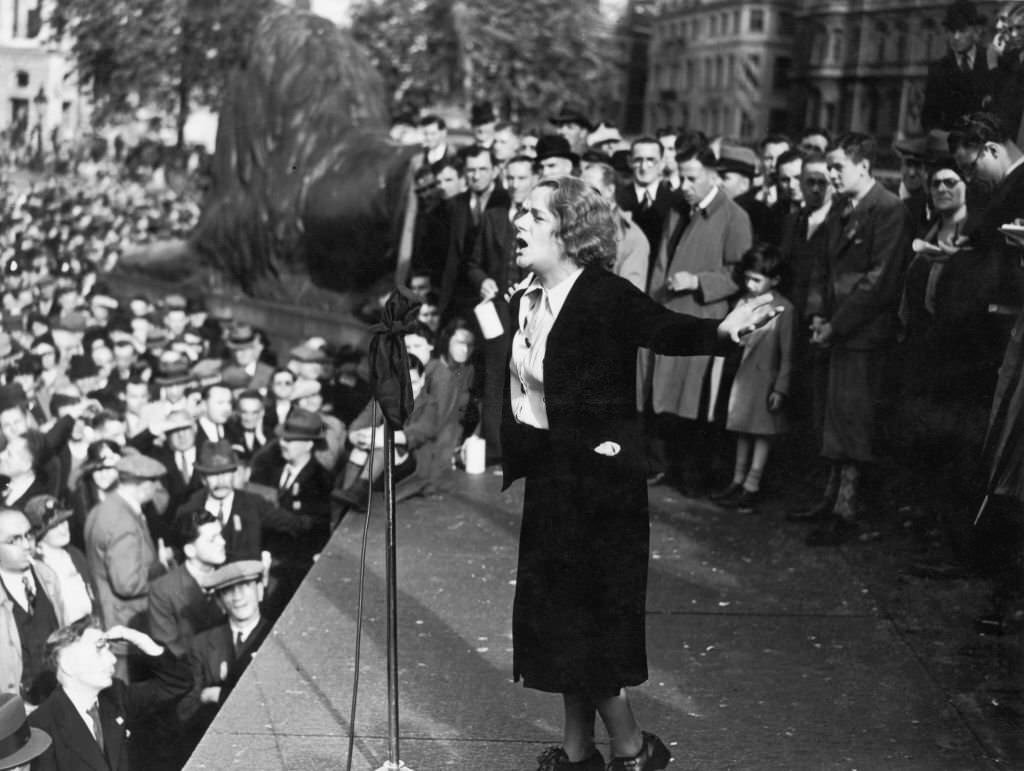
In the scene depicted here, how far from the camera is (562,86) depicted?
119ft

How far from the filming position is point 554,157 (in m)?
8.22

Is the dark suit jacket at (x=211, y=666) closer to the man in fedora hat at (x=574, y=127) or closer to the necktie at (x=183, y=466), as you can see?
the necktie at (x=183, y=466)

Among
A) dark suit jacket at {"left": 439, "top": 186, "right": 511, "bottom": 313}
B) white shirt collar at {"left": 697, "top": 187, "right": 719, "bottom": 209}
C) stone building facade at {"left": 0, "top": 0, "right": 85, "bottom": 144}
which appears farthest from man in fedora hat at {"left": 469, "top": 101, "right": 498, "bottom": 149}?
stone building facade at {"left": 0, "top": 0, "right": 85, "bottom": 144}

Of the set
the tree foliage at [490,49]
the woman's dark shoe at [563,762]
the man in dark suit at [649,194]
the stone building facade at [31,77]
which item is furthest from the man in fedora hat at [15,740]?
the tree foliage at [490,49]

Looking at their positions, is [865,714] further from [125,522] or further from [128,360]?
Result: [128,360]

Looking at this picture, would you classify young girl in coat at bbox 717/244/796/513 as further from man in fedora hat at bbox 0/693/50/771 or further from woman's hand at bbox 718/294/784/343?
man in fedora hat at bbox 0/693/50/771

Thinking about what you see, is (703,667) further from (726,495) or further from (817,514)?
(726,495)

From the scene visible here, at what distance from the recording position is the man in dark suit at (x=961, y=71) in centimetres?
736

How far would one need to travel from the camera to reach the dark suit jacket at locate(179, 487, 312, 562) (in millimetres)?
7473

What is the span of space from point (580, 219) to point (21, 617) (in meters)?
3.51

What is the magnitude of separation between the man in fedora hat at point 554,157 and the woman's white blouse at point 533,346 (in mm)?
3778

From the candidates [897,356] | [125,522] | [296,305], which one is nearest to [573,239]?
[897,356]

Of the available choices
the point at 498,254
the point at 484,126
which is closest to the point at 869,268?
the point at 498,254

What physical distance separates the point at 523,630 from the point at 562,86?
3283 centimetres
